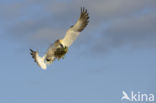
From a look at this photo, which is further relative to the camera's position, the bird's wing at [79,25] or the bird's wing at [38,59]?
the bird's wing at [79,25]

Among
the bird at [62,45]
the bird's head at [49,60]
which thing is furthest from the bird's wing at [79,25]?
the bird's head at [49,60]

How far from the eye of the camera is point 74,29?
18016mm

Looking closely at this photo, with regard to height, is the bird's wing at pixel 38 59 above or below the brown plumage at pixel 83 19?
below

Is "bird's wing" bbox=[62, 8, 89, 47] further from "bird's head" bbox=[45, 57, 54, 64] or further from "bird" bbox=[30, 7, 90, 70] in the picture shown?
"bird's head" bbox=[45, 57, 54, 64]

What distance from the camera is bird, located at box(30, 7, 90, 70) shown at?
53.8 ft

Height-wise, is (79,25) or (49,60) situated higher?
(79,25)

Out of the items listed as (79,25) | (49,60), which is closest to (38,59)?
(49,60)

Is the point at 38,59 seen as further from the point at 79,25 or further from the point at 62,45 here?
the point at 79,25

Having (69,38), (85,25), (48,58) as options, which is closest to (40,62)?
(48,58)

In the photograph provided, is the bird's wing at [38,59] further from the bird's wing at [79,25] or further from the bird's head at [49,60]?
the bird's wing at [79,25]

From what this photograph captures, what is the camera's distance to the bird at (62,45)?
16406 millimetres

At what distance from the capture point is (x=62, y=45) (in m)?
16.5

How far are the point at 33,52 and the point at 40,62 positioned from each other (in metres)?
0.66

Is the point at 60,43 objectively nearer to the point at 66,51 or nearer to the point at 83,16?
the point at 66,51
